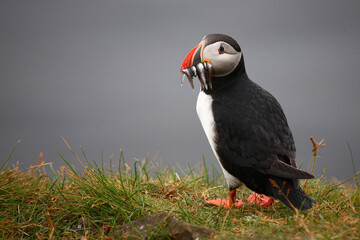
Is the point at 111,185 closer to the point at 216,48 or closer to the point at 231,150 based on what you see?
the point at 231,150

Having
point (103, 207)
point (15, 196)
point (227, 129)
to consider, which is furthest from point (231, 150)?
point (15, 196)

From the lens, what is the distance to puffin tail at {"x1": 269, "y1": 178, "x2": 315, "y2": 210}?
9.25 ft

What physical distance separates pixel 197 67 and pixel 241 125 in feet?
1.89

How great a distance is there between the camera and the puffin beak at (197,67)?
305cm

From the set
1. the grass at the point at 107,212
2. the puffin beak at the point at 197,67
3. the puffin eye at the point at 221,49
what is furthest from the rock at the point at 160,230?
the puffin eye at the point at 221,49

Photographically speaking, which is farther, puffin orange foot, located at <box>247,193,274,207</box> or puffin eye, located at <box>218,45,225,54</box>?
puffin orange foot, located at <box>247,193,274,207</box>

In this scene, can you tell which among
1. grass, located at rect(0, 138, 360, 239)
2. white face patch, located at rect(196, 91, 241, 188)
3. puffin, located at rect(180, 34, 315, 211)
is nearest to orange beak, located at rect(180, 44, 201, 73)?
puffin, located at rect(180, 34, 315, 211)

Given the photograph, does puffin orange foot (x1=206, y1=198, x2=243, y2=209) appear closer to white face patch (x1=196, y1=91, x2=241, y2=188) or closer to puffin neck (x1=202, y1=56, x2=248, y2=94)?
white face patch (x1=196, y1=91, x2=241, y2=188)

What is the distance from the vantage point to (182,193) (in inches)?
141

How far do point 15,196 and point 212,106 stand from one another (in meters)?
1.72

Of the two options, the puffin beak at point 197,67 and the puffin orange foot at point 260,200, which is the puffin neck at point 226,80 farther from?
the puffin orange foot at point 260,200

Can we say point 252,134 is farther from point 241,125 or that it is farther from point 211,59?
point 211,59

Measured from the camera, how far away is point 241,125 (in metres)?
2.97

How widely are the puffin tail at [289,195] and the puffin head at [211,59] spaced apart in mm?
949
